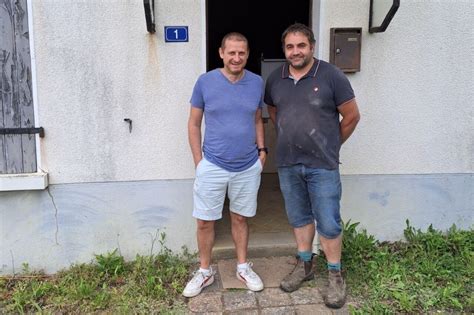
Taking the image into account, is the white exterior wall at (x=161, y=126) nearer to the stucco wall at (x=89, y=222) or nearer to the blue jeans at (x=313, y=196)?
the stucco wall at (x=89, y=222)

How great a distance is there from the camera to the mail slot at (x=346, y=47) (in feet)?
11.3

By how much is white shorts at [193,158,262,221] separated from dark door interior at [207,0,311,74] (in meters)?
3.05

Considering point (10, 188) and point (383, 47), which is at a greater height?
point (383, 47)

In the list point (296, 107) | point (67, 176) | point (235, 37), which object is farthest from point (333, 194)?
point (67, 176)

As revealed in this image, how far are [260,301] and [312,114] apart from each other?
1299mm

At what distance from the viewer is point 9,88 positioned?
10.8ft

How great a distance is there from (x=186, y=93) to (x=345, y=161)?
4.46 feet

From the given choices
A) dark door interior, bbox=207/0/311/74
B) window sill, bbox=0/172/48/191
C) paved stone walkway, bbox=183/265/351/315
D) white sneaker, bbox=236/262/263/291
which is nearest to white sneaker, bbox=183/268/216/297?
paved stone walkway, bbox=183/265/351/315

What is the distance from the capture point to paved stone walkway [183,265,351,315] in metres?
3.00

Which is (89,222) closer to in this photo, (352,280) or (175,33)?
(175,33)

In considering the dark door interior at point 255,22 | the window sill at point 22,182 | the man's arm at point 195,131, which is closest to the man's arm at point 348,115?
the man's arm at point 195,131

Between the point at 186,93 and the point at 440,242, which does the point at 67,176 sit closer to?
the point at 186,93

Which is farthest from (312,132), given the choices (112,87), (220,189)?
(112,87)

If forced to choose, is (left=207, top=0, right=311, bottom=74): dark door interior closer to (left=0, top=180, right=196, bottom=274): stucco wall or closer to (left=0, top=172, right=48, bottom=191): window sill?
(left=0, top=180, right=196, bottom=274): stucco wall
